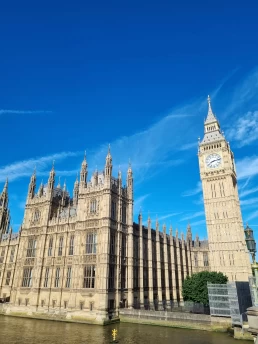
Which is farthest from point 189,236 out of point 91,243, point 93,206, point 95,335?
point 95,335

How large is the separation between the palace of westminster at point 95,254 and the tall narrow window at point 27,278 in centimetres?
12

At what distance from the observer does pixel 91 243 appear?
48.6 m

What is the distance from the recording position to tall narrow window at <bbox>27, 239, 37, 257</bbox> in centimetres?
5575

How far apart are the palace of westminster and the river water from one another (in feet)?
16.5

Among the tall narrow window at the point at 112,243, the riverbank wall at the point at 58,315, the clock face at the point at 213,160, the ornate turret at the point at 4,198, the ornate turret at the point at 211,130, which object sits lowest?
the riverbank wall at the point at 58,315

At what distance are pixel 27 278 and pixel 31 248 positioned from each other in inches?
239

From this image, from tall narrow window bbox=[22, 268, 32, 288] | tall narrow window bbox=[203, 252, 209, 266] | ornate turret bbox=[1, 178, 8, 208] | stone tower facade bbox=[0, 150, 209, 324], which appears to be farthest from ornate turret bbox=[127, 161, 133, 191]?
ornate turret bbox=[1, 178, 8, 208]

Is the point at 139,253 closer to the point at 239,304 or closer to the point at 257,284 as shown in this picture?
A: the point at 239,304

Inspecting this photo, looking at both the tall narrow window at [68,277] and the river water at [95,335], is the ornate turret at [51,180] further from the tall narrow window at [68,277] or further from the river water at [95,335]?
the river water at [95,335]

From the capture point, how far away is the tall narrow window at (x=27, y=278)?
53175 millimetres

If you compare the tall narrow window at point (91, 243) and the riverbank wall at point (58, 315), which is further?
the tall narrow window at point (91, 243)

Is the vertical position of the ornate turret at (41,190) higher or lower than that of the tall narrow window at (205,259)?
higher

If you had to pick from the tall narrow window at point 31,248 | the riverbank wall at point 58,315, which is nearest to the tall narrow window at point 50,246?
the tall narrow window at point 31,248

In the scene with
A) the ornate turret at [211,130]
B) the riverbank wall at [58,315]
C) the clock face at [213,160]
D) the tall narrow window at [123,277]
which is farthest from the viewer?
the ornate turret at [211,130]
